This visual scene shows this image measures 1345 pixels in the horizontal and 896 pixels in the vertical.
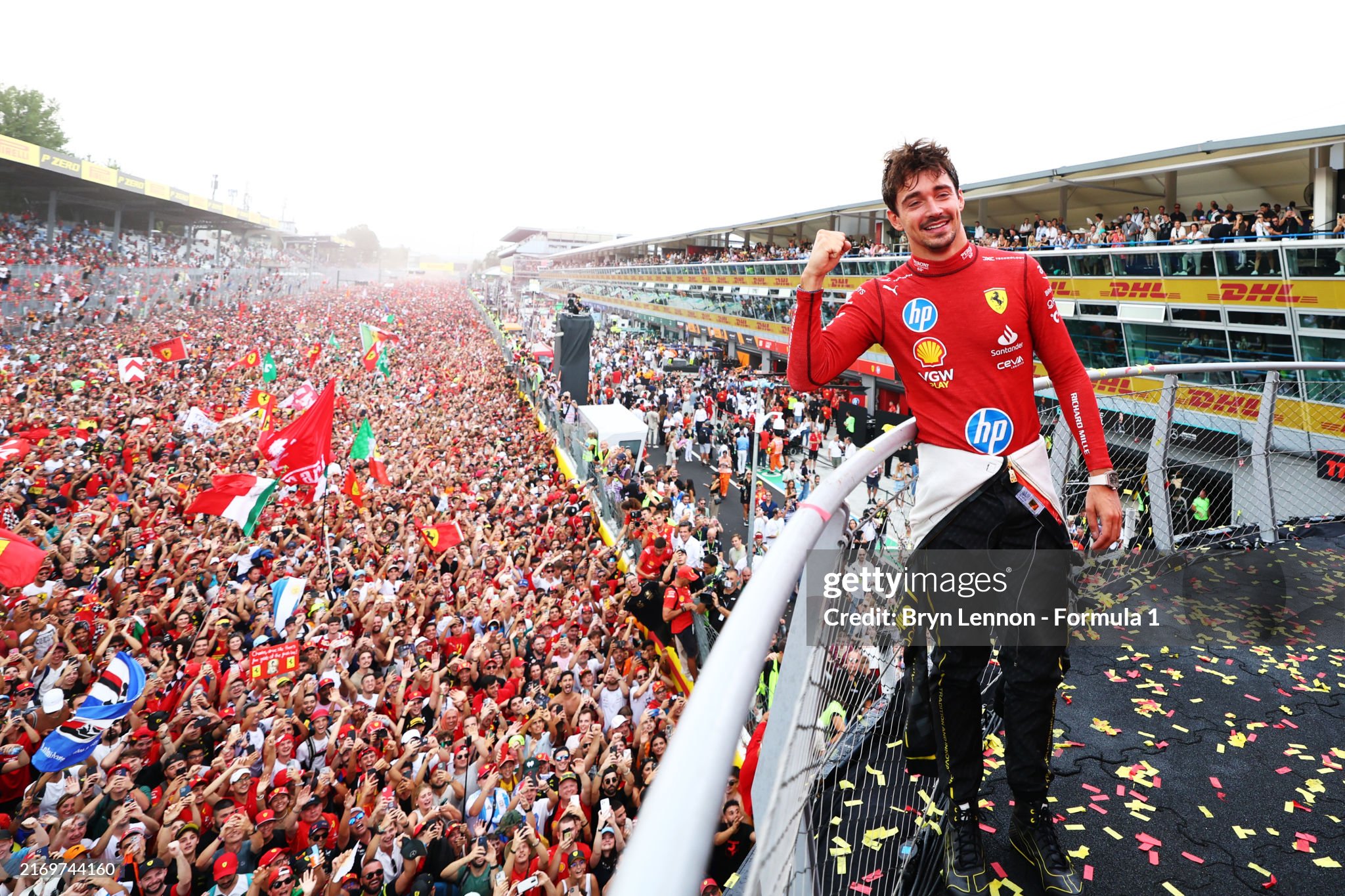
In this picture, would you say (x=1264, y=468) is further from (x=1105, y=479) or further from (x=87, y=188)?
(x=87, y=188)

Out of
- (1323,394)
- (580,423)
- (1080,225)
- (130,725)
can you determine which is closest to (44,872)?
(130,725)

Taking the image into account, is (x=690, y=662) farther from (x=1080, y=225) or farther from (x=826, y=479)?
(x=1080, y=225)

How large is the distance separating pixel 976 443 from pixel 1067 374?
0.36m

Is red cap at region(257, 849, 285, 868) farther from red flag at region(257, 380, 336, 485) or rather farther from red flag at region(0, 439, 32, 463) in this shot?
red flag at region(0, 439, 32, 463)

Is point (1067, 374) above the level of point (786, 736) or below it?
above

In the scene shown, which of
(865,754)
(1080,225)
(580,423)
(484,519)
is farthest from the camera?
(1080,225)

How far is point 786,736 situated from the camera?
4.04 feet

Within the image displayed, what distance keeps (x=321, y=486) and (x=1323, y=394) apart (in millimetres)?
12123

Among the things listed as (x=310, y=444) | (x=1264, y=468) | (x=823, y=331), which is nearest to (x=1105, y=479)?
(x=823, y=331)

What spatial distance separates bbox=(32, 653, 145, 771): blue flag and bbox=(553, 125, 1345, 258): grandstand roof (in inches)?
587

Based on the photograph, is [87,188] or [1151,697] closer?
[1151,697]

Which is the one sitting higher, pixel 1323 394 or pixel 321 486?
pixel 1323 394

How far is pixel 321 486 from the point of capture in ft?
37.4

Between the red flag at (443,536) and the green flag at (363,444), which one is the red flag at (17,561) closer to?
the red flag at (443,536)
